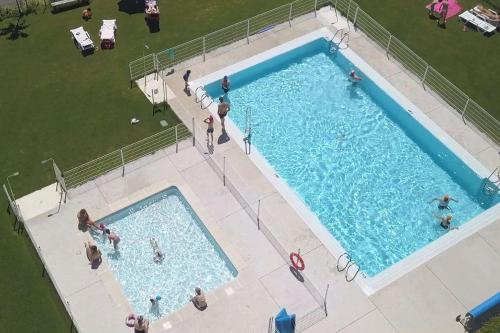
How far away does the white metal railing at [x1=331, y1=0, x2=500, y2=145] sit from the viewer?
2545 cm

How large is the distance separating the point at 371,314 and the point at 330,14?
1565cm

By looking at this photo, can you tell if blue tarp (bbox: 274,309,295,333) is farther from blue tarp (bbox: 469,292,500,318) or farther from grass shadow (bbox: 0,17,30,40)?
grass shadow (bbox: 0,17,30,40)

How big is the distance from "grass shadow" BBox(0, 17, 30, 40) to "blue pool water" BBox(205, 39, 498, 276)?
A: 889 centimetres

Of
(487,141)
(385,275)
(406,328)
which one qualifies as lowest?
(406,328)

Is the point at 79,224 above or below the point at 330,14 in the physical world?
below

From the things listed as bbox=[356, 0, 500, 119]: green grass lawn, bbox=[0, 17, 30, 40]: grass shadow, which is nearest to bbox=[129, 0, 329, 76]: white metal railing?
bbox=[356, 0, 500, 119]: green grass lawn

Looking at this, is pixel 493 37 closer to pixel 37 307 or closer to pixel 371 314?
pixel 371 314

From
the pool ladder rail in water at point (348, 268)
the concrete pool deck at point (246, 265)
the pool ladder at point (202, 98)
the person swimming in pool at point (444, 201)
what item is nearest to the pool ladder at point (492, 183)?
the concrete pool deck at point (246, 265)

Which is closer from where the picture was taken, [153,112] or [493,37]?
[153,112]

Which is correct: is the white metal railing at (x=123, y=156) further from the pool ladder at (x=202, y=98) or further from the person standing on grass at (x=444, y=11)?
the person standing on grass at (x=444, y=11)

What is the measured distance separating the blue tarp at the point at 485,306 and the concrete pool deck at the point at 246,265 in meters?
0.64

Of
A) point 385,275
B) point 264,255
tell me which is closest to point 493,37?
point 385,275

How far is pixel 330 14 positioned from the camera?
30.0m

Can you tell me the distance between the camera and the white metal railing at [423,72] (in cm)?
2545
